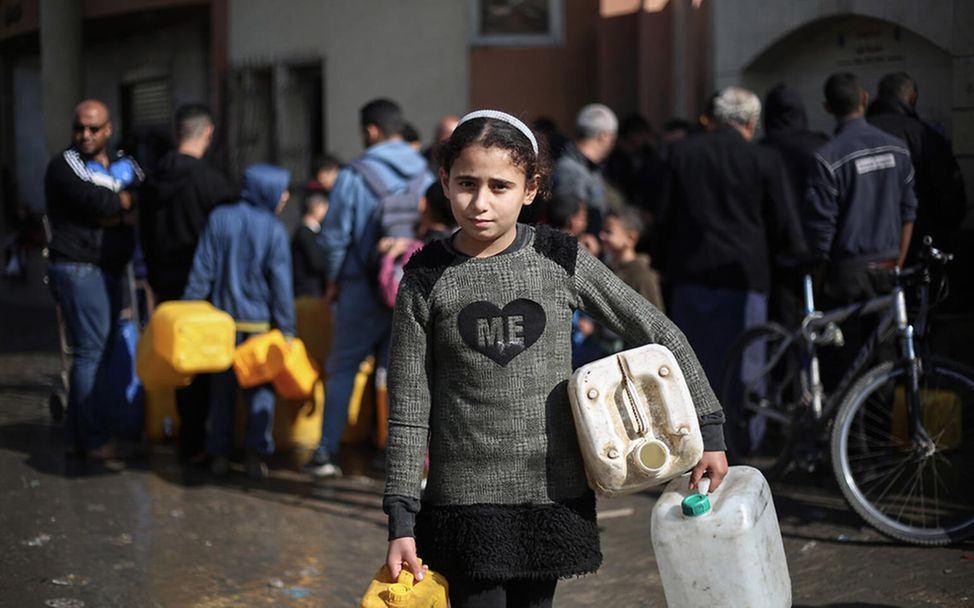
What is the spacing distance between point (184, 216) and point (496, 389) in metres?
4.65

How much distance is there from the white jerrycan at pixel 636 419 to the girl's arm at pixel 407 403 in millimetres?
384

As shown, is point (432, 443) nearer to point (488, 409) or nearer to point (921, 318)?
point (488, 409)

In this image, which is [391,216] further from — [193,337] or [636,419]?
[636,419]

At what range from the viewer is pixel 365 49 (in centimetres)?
1526

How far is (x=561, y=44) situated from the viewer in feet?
45.0

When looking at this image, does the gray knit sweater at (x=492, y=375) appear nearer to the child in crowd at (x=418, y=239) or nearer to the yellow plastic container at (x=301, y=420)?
the child in crowd at (x=418, y=239)

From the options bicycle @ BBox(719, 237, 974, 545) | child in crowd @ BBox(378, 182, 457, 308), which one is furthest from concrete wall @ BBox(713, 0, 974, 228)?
child in crowd @ BBox(378, 182, 457, 308)

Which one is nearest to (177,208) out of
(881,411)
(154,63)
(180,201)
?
(180,201)

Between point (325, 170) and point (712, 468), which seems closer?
point (712, 468)

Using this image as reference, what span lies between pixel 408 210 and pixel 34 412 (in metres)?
3.88

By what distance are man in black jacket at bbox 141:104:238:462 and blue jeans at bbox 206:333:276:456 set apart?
0.22 meters

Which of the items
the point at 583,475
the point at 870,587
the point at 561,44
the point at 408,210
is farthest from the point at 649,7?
the point at 583,475

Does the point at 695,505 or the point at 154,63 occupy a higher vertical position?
the point at 154,63

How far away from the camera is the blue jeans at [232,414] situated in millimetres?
7445
